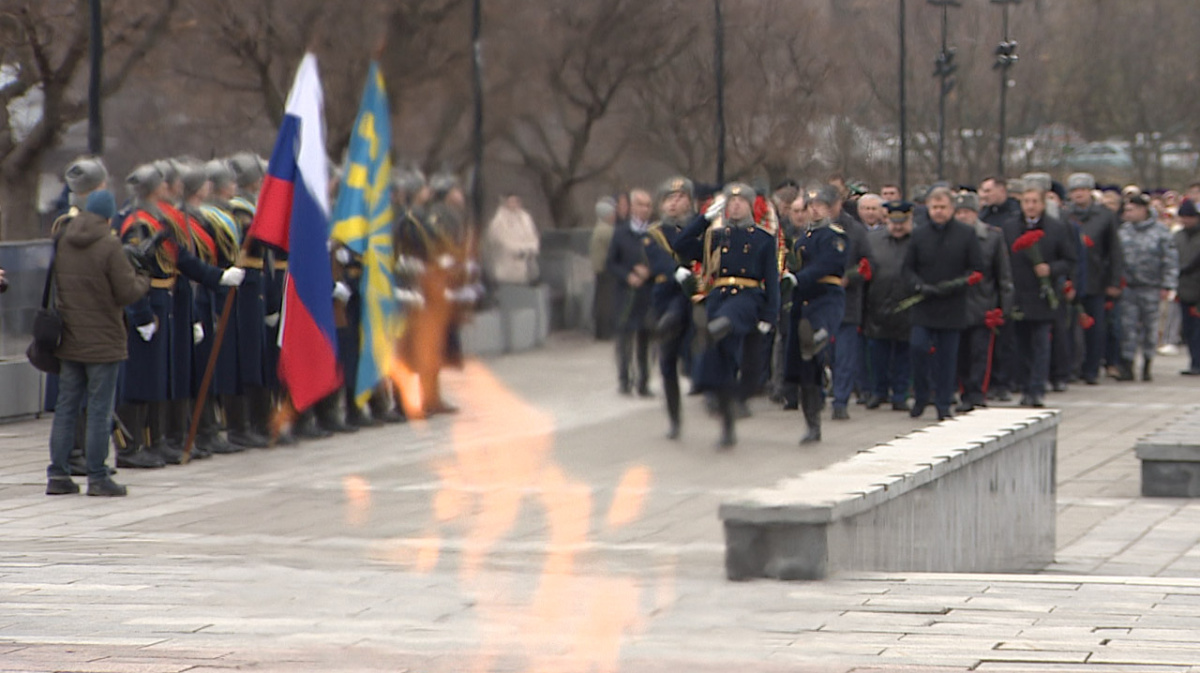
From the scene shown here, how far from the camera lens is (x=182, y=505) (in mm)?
11508

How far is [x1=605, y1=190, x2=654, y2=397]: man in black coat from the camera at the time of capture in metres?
18.4

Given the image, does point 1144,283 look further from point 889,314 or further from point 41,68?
point 41,68

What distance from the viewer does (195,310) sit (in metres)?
13.9

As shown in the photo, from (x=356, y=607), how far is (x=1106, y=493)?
616 cm

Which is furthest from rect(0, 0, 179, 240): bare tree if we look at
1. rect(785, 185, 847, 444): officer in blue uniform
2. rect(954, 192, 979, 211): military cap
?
rect(785, 185, 847, 444): officer in blue uniform

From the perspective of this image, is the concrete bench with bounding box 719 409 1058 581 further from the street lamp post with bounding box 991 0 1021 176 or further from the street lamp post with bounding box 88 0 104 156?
the street lamp post with bounding box 991 0 1021 176

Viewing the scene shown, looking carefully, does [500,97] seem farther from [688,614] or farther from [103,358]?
[688,614]

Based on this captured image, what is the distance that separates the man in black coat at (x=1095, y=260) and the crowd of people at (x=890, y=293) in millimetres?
19

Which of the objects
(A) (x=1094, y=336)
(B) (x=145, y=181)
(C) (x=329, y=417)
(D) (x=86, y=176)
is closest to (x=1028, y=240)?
(A) (x=1094, y=336)

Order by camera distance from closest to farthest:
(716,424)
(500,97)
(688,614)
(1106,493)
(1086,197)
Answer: (688,614)
(1106,493)
(716,424)
(1086,197)
(500,97)

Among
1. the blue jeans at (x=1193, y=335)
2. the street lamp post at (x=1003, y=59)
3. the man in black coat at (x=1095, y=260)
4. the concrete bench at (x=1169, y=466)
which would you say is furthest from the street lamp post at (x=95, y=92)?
the street lamp post at (x=1003, y=59)

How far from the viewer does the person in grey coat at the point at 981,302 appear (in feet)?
56.4

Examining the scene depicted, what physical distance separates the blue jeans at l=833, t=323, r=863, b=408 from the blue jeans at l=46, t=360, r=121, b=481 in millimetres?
6891

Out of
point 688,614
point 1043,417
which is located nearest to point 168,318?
point 1043,417
